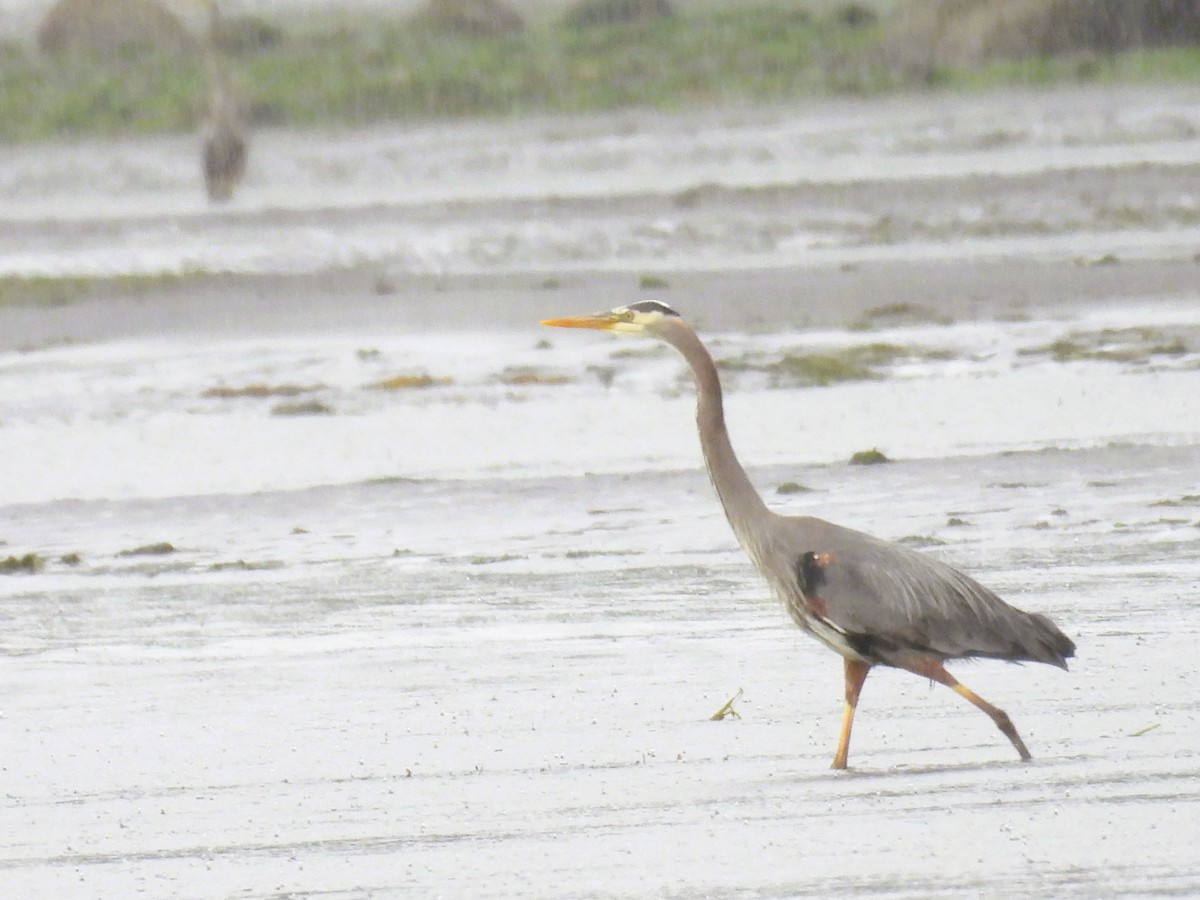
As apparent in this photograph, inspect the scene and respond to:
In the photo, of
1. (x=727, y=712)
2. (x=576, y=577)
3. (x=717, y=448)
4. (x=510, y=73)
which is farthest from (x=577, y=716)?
(x=510, y=73)

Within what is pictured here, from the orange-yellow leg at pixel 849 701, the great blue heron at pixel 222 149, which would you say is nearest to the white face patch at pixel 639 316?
the orange-yellow leg at pixel 849 701

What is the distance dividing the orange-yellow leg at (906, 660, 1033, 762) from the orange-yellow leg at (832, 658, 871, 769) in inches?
5.8

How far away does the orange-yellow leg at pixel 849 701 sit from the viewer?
243 inches

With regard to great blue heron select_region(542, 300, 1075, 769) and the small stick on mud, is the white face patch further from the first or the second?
the small stick on mud

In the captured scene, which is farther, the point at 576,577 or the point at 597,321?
the point at 576,577

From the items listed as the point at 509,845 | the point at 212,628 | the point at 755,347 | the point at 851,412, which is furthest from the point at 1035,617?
the point at 755,347

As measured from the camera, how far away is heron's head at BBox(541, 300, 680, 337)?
7.18 metres

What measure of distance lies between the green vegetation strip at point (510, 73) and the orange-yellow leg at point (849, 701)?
2948 cm

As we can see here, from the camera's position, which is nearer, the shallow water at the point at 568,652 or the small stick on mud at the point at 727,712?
the shallow water at the point at 568,652

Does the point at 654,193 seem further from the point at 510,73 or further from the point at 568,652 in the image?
the point at 568,652

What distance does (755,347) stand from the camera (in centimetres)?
1698

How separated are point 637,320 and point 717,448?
0.52 meters

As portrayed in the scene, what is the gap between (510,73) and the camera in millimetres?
41219

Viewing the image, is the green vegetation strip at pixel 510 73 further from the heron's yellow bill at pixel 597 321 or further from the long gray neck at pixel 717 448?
the long gray neck at pixel 717 448
